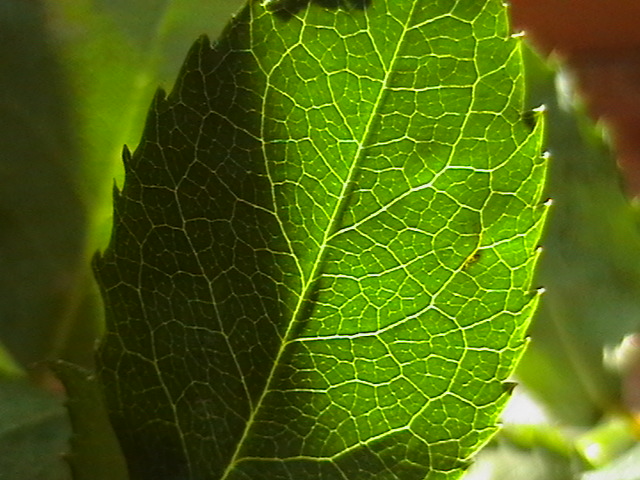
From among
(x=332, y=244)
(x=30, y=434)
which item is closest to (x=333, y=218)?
(x=332, y=244)

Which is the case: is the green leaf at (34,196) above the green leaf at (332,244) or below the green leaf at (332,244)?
above

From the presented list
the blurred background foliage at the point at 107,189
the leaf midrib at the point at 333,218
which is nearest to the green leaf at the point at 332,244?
the leaf midrib at the point at 333,218

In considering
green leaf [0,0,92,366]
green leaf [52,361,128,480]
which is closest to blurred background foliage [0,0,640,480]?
green leaf [0,0,92,366]

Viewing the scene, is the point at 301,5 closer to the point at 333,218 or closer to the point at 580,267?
the point at 333,218

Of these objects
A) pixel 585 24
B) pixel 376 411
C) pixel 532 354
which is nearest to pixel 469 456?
pixel 376 411

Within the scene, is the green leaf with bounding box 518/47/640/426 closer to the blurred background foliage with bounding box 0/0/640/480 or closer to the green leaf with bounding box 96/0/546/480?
the blurred background foliage with bounding box 0/0/640/480

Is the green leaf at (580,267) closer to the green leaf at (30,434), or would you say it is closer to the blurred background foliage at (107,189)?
the blurred background foliage at (107,189)
